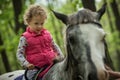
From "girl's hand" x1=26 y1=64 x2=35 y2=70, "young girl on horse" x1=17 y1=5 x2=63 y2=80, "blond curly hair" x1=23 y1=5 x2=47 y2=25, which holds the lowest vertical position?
"girl's hand" x1=26 y1=64 x2=35 y2=70

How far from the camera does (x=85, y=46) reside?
188 inches

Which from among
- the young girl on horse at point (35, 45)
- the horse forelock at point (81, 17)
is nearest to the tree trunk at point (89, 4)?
the young girl on horse at point (35, 45)

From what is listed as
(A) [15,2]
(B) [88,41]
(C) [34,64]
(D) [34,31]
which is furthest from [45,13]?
(A) [15,2]

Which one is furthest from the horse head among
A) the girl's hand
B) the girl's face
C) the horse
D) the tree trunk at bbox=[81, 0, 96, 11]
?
the tree trunk at bbox=[81, 0, 96, 11]

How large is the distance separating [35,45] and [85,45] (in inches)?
72.4

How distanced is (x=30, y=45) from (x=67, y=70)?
1.30 metres

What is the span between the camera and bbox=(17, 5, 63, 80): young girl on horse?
6.34 metres

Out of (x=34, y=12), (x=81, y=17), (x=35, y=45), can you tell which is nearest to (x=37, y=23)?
(x=34, y=12)

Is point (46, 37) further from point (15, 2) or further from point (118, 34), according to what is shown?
point (118, 34)

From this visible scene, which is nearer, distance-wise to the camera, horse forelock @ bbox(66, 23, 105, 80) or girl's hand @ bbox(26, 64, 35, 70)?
horse forelock @ bbox(66, 23, 105, 80)

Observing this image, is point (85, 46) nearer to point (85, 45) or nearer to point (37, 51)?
Result: point (85, 45)

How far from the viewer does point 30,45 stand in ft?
21.1

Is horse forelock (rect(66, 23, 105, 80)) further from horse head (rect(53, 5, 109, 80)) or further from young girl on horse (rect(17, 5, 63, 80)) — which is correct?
young girl on horse (rect(17, 5, 63, 80))

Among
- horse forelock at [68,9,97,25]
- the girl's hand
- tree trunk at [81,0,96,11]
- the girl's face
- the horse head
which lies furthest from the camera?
tree trunk at [81,0,96,11]
